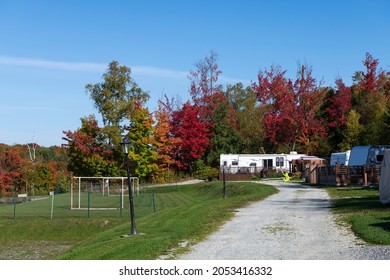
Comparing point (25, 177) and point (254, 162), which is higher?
point (254, 162)

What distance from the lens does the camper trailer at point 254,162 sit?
56969 millimetres

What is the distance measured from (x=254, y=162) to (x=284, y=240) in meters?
45.2

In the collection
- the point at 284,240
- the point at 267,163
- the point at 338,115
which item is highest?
the point at 338,115

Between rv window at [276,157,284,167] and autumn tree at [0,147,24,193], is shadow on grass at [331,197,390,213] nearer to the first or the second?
rv window at [276,157,284,167]

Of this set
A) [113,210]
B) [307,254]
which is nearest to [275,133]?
[113,210]

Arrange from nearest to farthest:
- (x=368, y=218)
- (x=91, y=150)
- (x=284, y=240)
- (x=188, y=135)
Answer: (x=284, y=240) < (x=368, y=218) < (x=91, y=150) < (x=188, y=135)

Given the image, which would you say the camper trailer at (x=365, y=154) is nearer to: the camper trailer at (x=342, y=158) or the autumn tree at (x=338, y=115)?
the camper trailer at (x=342, y=158)

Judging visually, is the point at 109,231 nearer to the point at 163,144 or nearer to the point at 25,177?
the point at 163,144

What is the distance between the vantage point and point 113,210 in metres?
32.2

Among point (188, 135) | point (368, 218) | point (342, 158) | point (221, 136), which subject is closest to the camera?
point (368, 218)

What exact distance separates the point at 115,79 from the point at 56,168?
65.5 ft

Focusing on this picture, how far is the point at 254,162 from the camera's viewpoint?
2267 inches

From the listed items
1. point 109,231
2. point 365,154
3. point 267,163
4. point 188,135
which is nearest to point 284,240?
point 109,231
